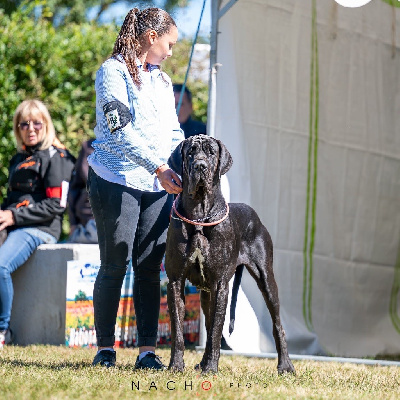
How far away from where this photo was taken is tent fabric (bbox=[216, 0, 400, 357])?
6137 millimetres

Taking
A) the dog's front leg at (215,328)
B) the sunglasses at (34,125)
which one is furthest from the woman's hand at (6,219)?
the dog's front leg at (215,328)

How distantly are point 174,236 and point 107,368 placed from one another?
84cm

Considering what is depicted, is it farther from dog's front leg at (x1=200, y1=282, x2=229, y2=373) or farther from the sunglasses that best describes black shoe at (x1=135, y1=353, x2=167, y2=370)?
the sunglasses

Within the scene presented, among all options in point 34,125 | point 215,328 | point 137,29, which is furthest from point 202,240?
point 34,125

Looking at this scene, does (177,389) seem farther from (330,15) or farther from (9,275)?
(330,15)

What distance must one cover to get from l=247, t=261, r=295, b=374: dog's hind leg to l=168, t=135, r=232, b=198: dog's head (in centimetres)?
76

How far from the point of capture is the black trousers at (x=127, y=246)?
441cm

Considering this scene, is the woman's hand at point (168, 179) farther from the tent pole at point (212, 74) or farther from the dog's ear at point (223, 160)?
the tent pole at point (212, 74)

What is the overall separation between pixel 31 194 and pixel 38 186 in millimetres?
83

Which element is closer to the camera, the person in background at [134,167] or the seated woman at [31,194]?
the person in background at [134,167]

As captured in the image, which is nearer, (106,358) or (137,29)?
(137,29)

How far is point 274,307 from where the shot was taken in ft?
15.6

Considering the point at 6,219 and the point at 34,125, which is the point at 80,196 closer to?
the point at 34,125

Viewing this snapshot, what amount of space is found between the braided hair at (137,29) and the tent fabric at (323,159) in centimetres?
170
